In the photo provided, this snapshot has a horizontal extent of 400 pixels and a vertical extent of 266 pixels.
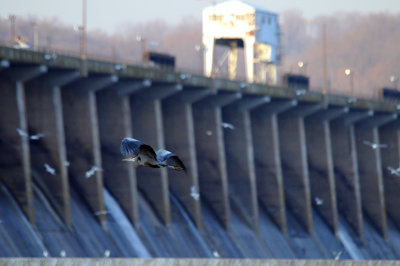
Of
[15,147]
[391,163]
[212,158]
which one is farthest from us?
[391,163]

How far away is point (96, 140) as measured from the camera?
8856cm

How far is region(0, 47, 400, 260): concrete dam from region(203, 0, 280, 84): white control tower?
12.9 metres

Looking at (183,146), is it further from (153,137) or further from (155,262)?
(155,262)

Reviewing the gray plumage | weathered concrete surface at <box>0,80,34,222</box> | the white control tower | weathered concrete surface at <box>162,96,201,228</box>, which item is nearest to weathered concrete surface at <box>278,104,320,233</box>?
the white control tower

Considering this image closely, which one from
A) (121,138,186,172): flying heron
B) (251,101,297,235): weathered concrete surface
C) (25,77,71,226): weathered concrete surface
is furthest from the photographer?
(251,101,297,235): weathered concrete surface

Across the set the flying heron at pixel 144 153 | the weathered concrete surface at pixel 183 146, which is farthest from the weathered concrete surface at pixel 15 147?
the flying heron at pixel 144 153

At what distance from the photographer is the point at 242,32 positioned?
423 feet

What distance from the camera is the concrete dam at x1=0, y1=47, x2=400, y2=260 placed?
8188 centimetres

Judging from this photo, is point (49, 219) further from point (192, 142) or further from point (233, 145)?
point (233, 145)

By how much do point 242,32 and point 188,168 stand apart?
33457 millimetres

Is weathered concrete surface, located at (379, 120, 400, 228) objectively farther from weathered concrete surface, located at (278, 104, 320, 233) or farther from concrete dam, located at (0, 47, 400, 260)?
weathered concrete surface, located at (278, 104, 320, 233)

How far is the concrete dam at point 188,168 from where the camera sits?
269 ft

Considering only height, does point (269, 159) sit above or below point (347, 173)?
above

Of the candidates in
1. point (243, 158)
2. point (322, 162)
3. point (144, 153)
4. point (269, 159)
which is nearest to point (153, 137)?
point (243, 158)
